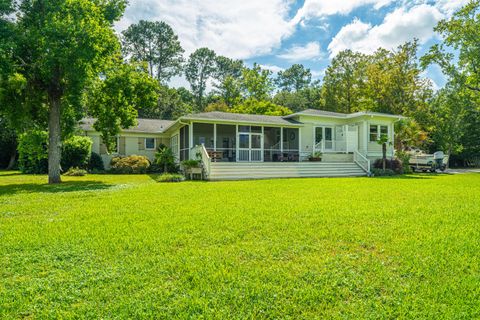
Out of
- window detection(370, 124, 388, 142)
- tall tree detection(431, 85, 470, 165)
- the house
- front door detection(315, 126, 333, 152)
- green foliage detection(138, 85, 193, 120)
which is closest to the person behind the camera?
the house

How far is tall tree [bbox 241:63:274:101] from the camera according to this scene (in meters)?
39.1

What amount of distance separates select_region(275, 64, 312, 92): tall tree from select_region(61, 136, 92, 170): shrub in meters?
48.7

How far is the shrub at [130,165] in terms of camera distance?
69.6 feet

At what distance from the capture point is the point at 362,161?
19.9 m

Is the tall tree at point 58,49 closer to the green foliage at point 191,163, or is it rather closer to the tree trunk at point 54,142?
the tree trunk at point 54,142

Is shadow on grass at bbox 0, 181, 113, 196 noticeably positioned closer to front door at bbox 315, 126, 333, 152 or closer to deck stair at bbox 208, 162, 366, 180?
deck stair at bbox 208, 162, 366, 180

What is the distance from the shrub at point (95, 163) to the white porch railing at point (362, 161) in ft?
59.8

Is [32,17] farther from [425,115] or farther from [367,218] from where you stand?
[425,115]

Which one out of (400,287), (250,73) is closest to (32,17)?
(400,287)

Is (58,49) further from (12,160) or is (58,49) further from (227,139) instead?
(12,160)

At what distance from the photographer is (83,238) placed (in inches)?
176

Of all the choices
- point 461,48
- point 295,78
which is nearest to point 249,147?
point 461,48

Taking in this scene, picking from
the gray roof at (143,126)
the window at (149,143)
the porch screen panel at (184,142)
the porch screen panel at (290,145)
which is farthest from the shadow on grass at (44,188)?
the window at (149,143)

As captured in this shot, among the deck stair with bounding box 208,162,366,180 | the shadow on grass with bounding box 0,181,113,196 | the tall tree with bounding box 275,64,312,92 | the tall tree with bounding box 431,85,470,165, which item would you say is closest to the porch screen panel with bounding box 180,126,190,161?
the deck stair with bounding box 208,162,366,180
